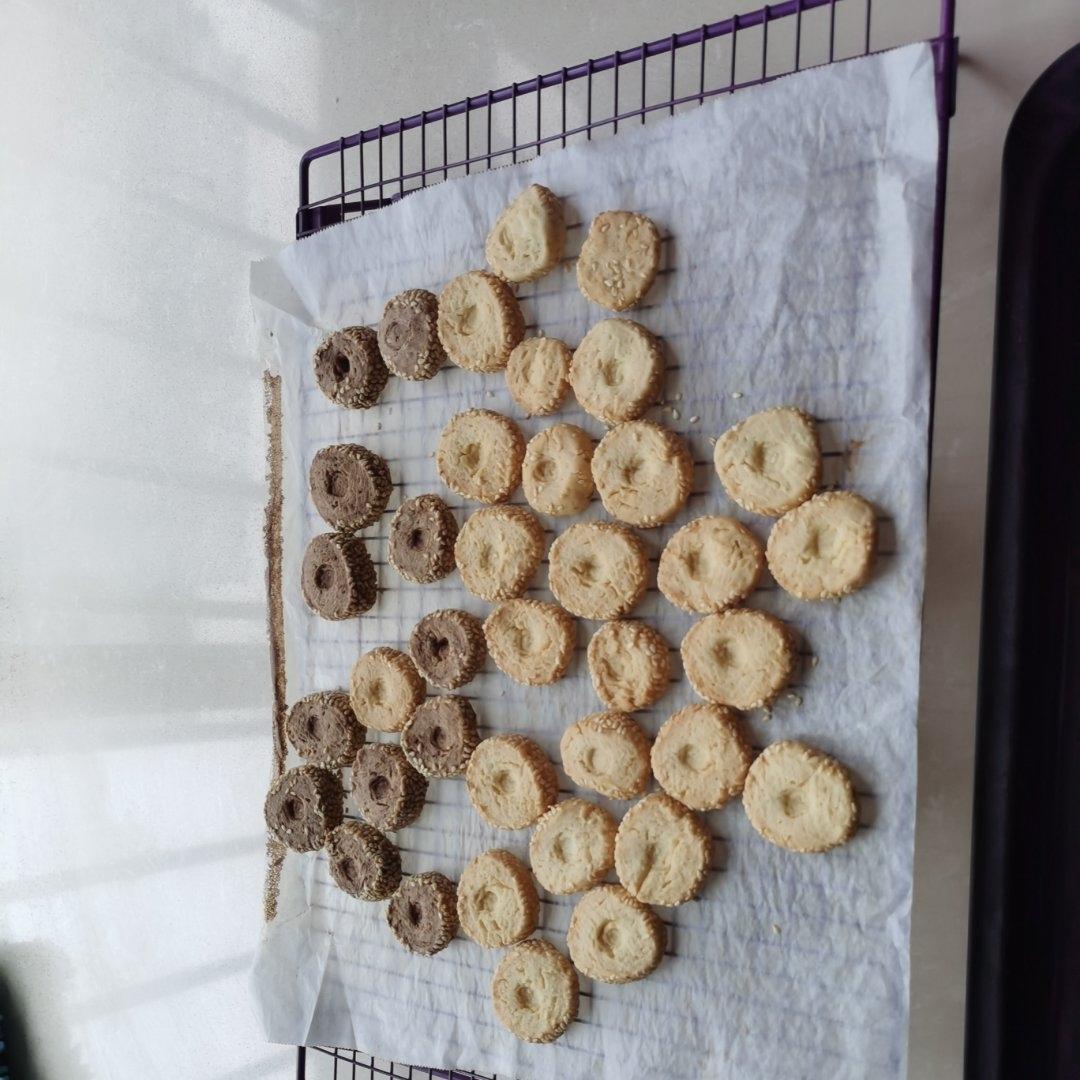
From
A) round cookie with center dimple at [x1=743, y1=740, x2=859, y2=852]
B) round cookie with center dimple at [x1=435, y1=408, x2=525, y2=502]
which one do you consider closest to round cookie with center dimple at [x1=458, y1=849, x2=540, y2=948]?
round cookie with center dimple at [x1=743, y1=740, x2=859, y2=852]

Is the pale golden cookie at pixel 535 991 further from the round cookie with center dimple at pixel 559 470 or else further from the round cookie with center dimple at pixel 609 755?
the round cookie with center dimple at pixel 559 470

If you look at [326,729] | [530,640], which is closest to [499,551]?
[530,640]

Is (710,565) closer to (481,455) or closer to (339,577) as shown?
(481,455)

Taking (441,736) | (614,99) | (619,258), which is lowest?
(441,736)

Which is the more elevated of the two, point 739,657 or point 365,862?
point 739,657

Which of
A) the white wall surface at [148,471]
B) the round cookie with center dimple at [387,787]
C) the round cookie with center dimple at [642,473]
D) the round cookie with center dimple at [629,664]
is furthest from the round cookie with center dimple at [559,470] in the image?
the white wall surface at [148,471]
